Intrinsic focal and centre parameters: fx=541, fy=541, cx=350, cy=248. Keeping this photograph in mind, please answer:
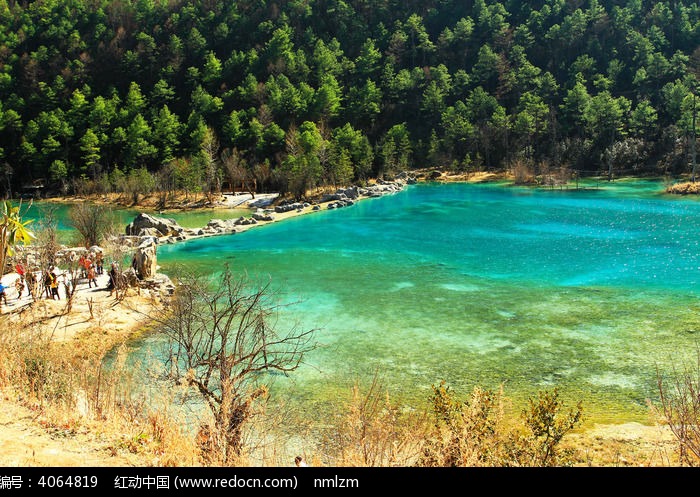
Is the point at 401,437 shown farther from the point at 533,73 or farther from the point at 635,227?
the point at 533,73

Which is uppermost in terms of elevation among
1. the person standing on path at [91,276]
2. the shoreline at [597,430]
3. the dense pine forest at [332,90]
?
the dense pine forest at [332,90]

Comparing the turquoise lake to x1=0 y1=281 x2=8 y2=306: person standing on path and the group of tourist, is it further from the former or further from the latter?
x1=0 y1=281 x2=8 y2=306: person standing on path

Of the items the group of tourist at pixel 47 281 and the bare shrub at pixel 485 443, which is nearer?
the bare shrub at pixel 485 443

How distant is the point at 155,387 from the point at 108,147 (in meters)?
95.0

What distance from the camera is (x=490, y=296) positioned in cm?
2652

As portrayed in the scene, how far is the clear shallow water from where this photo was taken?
→ 56.6ft

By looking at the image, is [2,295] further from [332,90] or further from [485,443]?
[332,90]

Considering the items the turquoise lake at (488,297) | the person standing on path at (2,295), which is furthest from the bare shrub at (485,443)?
the person standing on path at (2,295)

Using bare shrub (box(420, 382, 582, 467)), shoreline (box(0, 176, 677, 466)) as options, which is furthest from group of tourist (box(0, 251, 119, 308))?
bare shrub (box(420, 382, 582, 467))

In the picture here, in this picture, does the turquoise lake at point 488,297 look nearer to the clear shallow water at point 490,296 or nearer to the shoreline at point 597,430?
the clear shallow water at point 490,296

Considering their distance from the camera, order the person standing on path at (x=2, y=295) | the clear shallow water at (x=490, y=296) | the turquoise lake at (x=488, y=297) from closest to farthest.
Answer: the turquoise lake at (x=488, y=297)
the clear shallow water at (x=490, y=296)
the person standing on path at (x=2, y=295)

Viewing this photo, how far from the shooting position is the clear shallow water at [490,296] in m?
17.2

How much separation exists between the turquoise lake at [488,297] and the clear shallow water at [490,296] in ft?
0.28

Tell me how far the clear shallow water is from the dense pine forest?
1173 inches
